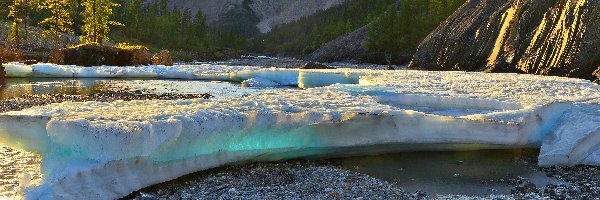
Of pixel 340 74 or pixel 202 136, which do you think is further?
pixel 340 74

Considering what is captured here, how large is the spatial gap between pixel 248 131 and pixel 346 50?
316 ft

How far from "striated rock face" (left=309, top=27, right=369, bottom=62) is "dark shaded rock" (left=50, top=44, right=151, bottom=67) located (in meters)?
58.5

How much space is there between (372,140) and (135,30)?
121 meters

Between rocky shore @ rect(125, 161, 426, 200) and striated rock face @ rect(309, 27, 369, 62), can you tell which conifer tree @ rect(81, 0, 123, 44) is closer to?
striated rock face @ rect(309, 27, 369, 62)

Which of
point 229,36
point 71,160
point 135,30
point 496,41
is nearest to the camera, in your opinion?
point 71,160

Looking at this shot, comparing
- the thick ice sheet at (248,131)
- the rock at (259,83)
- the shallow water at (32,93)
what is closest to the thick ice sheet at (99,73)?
the shallow water at (32,93)

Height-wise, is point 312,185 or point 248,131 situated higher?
point 248,131

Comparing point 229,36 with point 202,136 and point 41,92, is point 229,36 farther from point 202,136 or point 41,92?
point 202,136

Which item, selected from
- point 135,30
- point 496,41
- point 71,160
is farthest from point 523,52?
point 135,30

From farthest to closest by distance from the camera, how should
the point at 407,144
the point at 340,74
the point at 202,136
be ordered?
the point at 340,74
the point at 407,144
the point at 202,136

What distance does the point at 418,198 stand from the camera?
6941mm

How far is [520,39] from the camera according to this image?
39.4m

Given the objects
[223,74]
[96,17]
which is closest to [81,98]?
[223,74]

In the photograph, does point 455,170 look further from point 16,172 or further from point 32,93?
point 32,93
